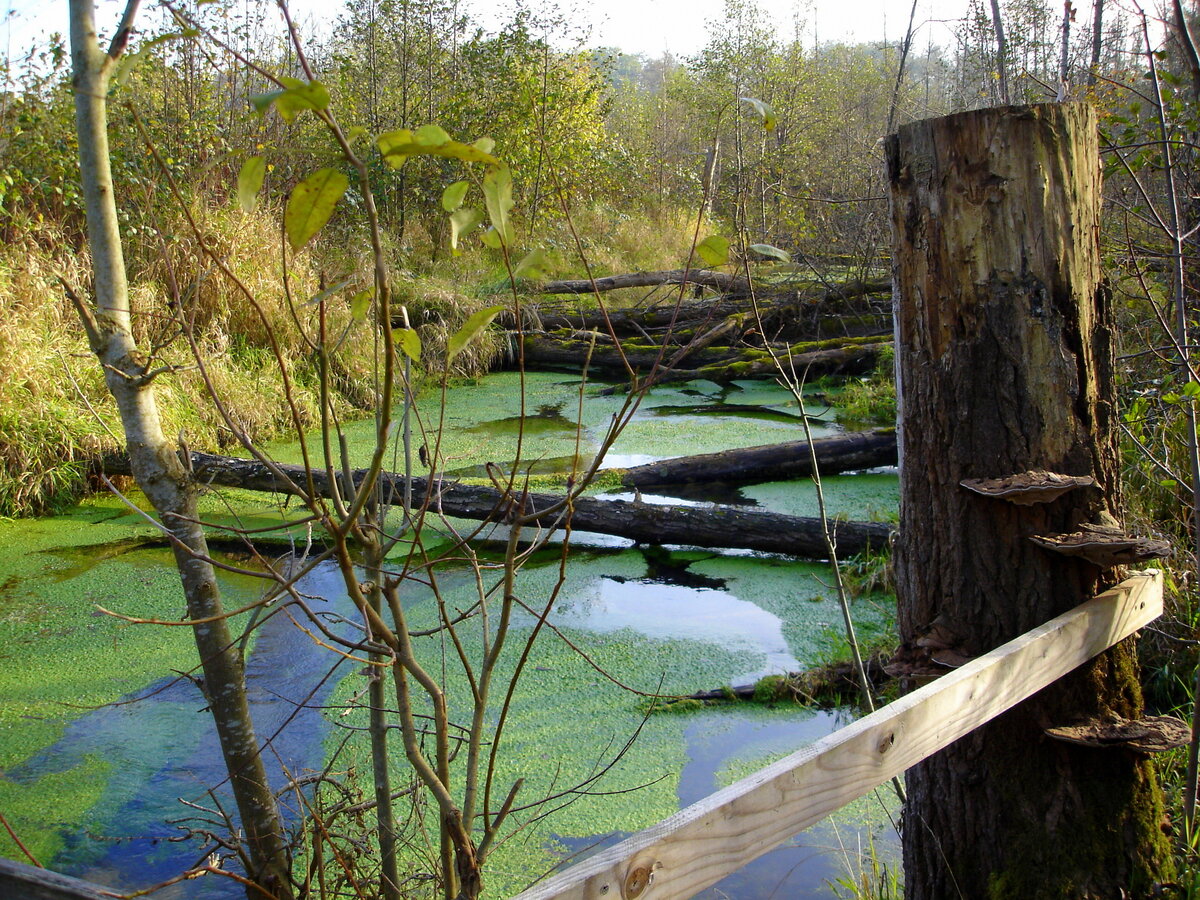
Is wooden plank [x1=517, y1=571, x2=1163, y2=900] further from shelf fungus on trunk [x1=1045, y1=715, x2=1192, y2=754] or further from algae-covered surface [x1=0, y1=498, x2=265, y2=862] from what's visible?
algae-covered surface [x1=0, y1=498, x2=265, y2=862]

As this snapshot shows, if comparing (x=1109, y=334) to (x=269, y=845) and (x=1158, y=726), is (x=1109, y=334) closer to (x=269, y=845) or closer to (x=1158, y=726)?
(x=1158, y=726)

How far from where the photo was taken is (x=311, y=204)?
0.74 metres

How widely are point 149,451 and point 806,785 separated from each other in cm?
114

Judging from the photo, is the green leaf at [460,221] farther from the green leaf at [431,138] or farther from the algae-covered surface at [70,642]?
the algae-covered surface at [70,642]

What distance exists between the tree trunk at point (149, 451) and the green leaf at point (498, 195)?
2.31 feet

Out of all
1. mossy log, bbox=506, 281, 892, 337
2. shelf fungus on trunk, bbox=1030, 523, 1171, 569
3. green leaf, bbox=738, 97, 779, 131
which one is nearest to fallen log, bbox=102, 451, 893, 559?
shelf fungus on trunk, bbox=1030, 523, 1171, 569

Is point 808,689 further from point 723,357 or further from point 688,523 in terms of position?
point 723,357

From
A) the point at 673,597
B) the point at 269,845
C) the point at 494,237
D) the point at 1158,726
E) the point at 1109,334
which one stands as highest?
the point at 494,237

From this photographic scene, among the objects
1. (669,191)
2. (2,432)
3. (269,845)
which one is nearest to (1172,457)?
(269,845)

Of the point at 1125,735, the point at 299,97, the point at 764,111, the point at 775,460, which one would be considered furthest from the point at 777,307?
the point at 299,97

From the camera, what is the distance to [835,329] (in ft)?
29.5

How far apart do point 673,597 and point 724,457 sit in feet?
4.74

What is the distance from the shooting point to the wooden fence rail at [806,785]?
0.95 m

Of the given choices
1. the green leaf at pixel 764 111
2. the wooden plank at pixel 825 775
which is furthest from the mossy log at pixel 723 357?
the green leaf at pixel 764 111
